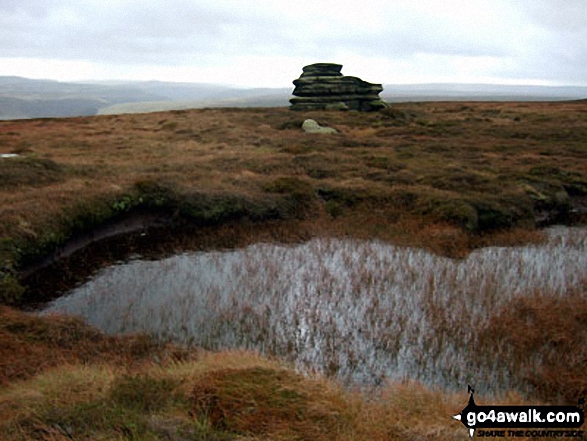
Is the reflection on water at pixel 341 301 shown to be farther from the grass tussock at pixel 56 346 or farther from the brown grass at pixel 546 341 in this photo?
the grass tussock at pixel 56 346

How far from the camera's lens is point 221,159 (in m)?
33.4

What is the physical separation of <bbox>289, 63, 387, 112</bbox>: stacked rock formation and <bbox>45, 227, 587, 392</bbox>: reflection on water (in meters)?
52.6

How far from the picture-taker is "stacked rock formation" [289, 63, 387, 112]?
69812 mm

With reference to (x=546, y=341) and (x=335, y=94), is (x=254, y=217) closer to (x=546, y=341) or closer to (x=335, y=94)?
(x=546, y=341)

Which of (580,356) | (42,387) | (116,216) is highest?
(116,216)

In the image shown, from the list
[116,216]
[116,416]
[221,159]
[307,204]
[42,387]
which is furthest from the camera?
[221,159]

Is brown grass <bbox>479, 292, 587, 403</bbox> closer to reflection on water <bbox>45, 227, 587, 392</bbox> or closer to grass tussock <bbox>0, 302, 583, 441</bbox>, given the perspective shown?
reflection on water <bbox>45, 227, 587, 392</bbox>

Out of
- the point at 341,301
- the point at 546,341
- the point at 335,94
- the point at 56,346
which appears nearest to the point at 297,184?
the point at 341,301

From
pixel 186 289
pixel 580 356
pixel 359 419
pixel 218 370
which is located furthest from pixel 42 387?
pixel 580 356

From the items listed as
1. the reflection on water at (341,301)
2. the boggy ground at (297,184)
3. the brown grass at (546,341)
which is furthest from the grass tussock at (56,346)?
the brown grass at (546,341)

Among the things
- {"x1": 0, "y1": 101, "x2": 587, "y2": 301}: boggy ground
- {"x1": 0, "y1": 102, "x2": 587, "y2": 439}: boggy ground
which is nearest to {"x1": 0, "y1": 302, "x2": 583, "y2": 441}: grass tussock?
{"x1": 0, "y1": 102, "x2": 587, "y2": 439}: boggy ground

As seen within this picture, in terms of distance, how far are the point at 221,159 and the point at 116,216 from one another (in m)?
13.0

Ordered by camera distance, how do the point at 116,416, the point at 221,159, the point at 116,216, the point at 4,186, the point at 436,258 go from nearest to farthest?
the point at 116,416 < the point at 436,258 < the point at 116,216 < the point at 4,186 < the point at 221,159

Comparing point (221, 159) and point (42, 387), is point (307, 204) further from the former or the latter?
point (42, 387)
